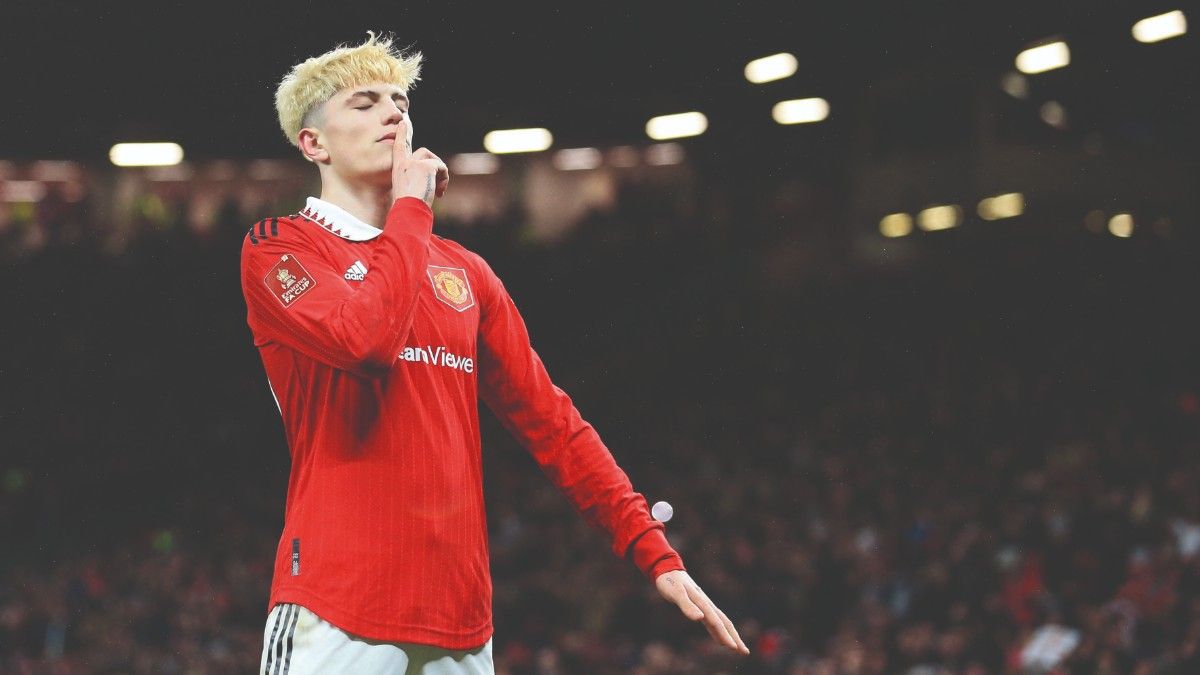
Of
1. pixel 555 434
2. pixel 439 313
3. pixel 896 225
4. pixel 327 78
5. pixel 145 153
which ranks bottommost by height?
pixel 555 434

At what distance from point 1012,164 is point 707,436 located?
9929 mm

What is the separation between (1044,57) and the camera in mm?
15578

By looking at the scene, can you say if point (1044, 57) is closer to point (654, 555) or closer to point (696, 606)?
point (654, 555)

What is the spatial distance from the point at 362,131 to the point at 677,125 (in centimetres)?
1919

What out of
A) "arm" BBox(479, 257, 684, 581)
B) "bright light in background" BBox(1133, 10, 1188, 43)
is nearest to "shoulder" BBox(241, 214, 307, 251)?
"arm" BBox(479, 257, 684, 581)

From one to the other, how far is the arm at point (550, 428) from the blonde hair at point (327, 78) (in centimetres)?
56

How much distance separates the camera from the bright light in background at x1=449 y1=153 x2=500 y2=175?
2717 cm

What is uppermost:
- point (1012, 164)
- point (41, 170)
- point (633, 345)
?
point (41, 170)

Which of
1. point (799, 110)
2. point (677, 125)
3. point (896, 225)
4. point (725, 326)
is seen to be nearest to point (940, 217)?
point (896, 225)

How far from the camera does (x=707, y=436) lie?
1717cm

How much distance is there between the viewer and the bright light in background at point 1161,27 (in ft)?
44.6

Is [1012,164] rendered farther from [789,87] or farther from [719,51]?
[719,51]

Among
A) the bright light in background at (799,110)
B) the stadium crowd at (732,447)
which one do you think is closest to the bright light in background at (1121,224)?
the stadium crowd at (732,447)

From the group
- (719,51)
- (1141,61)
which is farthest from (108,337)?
(1141,61)
